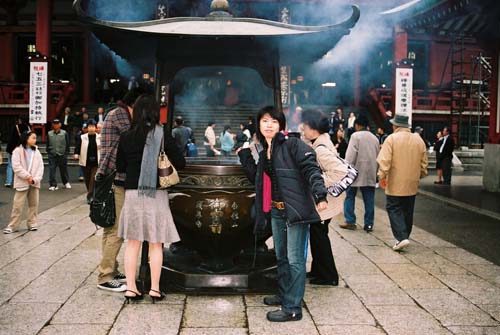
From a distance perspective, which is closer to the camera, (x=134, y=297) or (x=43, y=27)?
(x=134, y=297)

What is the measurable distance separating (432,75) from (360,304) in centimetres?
2368

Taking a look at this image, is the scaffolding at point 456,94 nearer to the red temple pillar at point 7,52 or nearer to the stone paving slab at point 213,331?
the stone paving slab at point 213,331

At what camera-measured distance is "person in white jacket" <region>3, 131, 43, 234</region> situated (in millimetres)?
7820

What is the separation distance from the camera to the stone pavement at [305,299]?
13.6 feet

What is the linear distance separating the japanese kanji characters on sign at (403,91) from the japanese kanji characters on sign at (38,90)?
1308cm

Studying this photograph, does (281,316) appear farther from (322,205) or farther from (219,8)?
(219,8)

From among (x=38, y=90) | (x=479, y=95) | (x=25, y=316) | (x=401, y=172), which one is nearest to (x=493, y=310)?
(x=401, y=172)

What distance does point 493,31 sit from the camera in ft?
44.8

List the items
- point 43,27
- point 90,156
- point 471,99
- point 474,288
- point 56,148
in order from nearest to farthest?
point 474,288, point 90,156, point 56,148, point 43,27, point 471,99

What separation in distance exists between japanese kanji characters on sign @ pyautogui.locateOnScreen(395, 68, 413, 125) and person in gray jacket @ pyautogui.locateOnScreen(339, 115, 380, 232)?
12.1m

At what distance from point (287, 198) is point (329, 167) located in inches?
31.7

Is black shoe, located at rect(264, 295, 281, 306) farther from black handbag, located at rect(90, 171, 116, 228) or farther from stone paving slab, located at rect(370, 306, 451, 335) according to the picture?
black handbag, located at rect(90, 171, 116, 228)

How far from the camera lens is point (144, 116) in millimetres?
4641

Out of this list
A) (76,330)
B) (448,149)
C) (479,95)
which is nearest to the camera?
(76,330)
